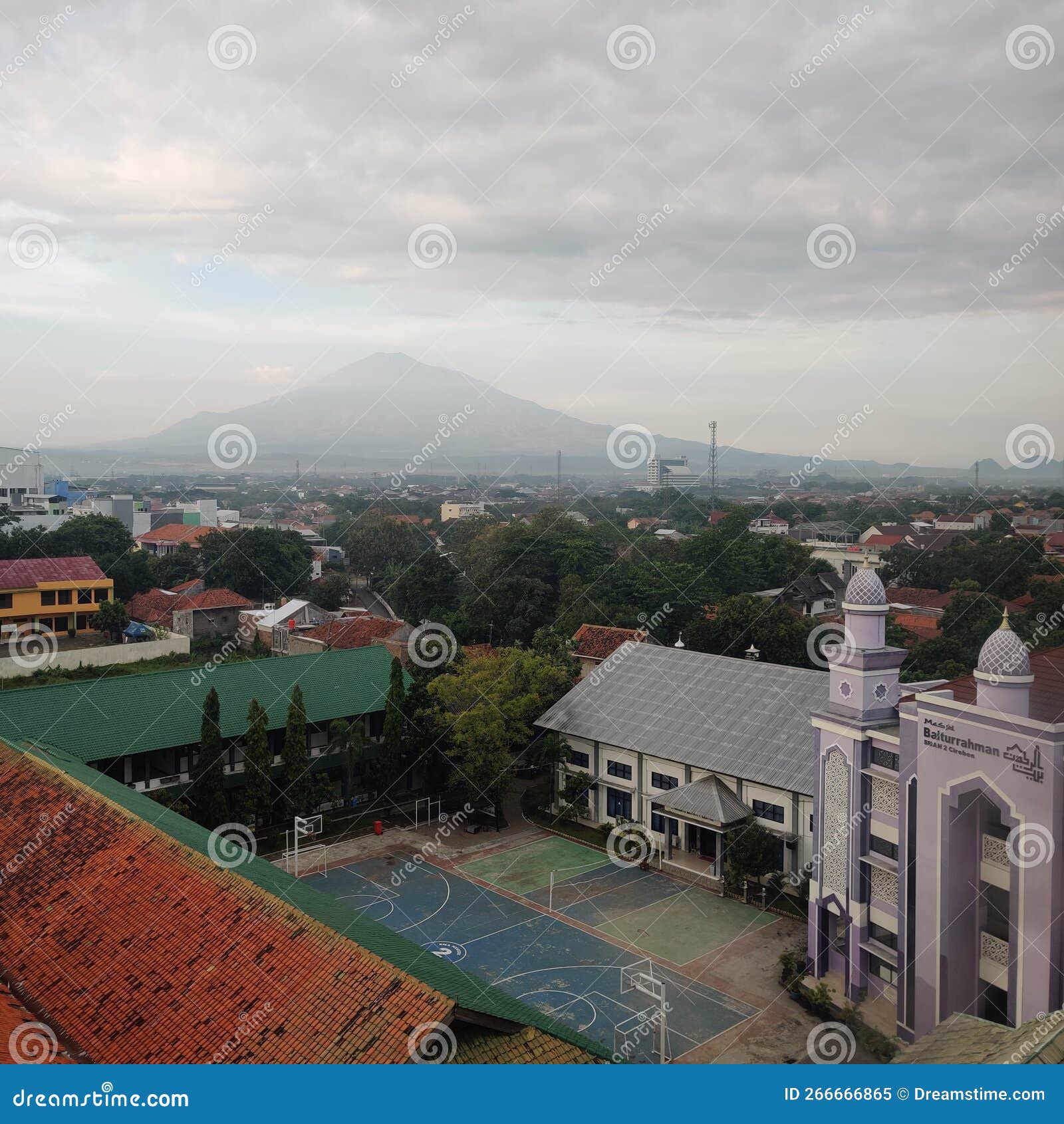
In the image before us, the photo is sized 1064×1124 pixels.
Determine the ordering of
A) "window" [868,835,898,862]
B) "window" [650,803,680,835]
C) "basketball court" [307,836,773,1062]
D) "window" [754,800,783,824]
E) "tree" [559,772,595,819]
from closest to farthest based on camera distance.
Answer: "basketball court" [307,836,773,1062] < "window" [868,835,898,862] < "window" [754,800,783,824] < "window" [650,803,680,835] < "tree" [559,772,595,819]

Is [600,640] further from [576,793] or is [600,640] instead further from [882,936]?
[882,936]

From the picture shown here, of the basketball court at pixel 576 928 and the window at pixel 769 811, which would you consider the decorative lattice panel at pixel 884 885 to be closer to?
the basketball court at pixel 576 928

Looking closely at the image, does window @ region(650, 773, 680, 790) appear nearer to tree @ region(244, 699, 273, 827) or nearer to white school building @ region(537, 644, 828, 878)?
white school building @ region(537, 644, 828, 878)

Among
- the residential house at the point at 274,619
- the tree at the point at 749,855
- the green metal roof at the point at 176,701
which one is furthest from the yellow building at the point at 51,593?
the tree at the point at 749,855

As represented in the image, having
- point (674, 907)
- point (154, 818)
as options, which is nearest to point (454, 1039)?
point (154, 818)

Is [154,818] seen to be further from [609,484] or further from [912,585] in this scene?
[609,484]

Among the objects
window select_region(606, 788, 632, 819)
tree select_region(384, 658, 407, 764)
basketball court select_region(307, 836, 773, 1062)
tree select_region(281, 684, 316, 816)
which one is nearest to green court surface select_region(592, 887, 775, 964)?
basketball court select_region(307, 836, 773, 1062)

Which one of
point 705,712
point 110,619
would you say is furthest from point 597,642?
point 110,619

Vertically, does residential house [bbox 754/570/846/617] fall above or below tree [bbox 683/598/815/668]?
below

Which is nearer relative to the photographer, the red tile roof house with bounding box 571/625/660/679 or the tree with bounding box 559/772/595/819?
the tree with bounding box 559/772/595/819
